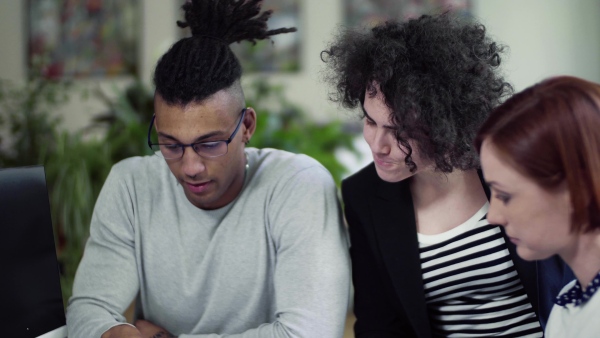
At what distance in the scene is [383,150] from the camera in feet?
4.83

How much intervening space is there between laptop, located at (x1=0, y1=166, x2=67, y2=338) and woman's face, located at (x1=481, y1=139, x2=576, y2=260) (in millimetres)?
882

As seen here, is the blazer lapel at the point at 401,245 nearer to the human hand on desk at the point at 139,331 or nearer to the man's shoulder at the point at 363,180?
the man's shoulder at the point at 363,180

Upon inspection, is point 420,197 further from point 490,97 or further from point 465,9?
point 465,9

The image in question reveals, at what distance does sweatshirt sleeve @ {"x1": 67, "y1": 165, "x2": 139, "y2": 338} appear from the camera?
1.57 metres

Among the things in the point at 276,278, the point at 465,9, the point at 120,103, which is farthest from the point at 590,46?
the point at 276,278

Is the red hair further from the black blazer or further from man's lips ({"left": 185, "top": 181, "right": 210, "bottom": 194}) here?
man's lips ({"left": 185, "top": 181, "right": 210, "bottom": 194})

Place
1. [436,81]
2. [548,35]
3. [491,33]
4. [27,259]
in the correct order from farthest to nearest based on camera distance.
A: [548,35]
[491,33]
[436,81]
[27,259]

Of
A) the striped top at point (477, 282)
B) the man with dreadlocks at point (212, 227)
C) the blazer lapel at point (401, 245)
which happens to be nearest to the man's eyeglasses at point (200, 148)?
the man with dreadlocks at point (212, 227)

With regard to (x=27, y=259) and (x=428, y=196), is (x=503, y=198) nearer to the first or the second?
(x=428, y=196)

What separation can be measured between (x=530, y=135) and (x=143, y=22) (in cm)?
467

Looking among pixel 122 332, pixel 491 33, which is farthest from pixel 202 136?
pixel 491 33

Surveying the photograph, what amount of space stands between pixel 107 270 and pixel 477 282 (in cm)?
90

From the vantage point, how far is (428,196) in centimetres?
168

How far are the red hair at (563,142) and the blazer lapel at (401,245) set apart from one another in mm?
569
